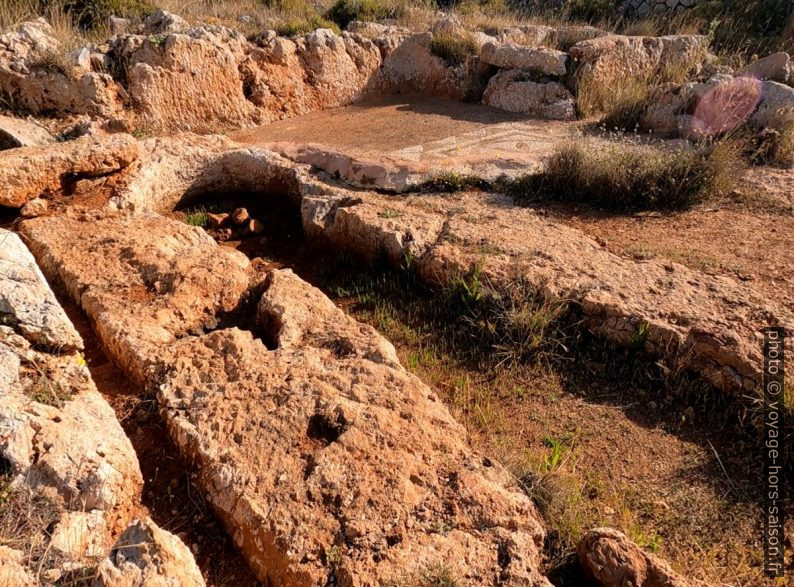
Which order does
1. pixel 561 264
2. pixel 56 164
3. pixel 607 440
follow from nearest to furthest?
pixel 607 440
pixel 561 264
pixel 56 164

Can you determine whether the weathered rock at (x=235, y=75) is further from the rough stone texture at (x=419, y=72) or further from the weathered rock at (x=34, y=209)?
the weathered rock at (x=34, y=209)

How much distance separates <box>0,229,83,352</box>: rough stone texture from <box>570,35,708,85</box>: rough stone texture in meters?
6.68

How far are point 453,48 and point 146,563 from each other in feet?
24.7

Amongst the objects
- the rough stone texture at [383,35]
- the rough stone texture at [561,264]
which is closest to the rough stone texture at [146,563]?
the rough stone texture at [561,264]

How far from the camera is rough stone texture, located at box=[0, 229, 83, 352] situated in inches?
101

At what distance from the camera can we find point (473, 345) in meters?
3.66

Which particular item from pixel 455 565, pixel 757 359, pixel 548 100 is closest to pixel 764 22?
pixel 548 100

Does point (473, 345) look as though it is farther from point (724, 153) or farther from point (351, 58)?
point (351, 58)

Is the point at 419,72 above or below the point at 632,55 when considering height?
below

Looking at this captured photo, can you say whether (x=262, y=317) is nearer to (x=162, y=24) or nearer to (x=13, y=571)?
(x=13, y=571)

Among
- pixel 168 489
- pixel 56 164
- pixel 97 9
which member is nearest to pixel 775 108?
pixel 168 489

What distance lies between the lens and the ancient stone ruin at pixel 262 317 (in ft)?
6.82

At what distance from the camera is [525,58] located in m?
7.56

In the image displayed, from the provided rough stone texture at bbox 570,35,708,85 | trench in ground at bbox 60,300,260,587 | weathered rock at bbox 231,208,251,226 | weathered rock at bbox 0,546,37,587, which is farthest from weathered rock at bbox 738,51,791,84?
weathered rock at bbox 0,546,37,587
